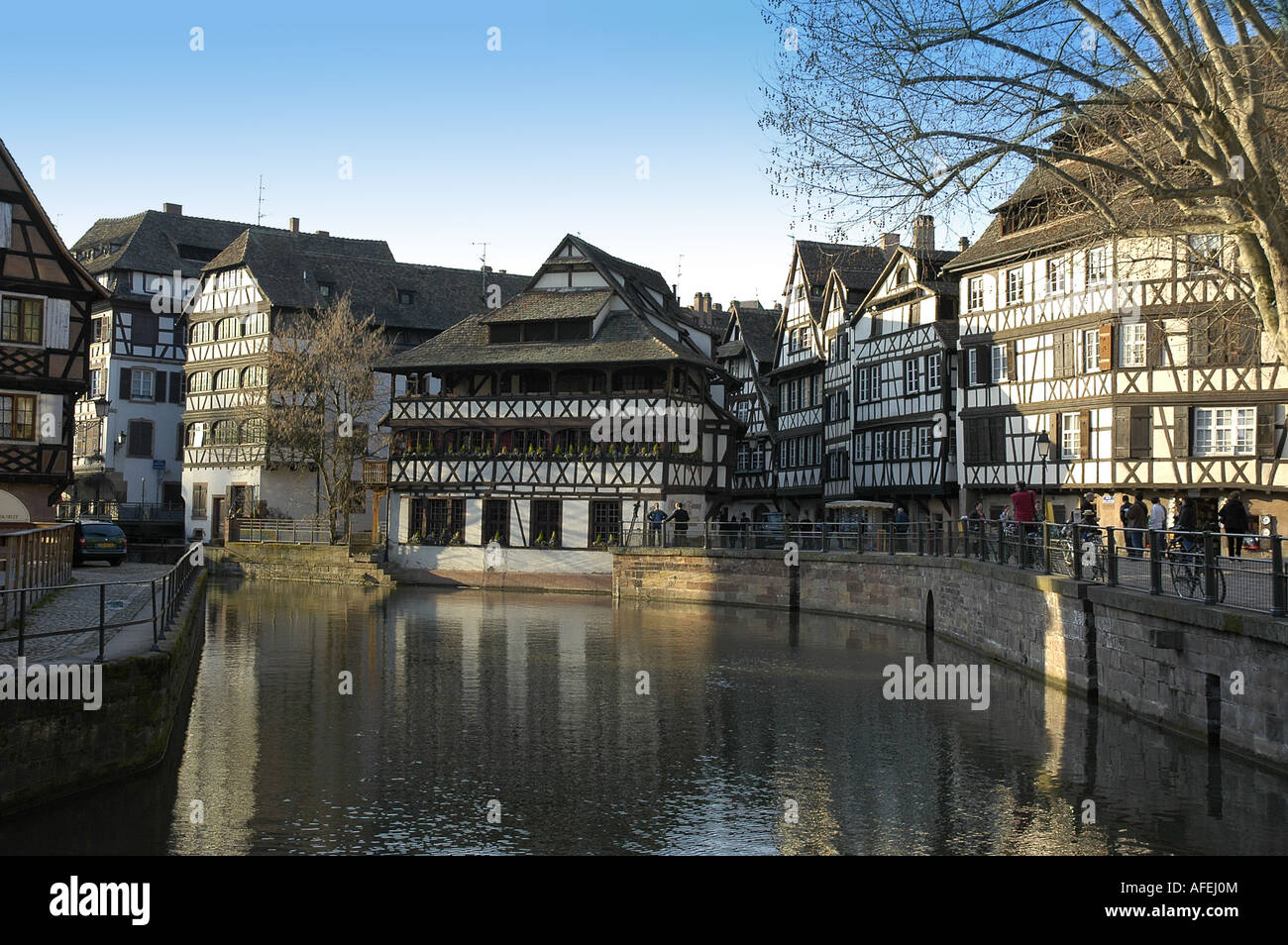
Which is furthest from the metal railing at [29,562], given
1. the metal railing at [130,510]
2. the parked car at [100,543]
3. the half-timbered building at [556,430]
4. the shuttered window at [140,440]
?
the shuttered window at [140,440]

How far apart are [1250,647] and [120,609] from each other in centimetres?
1675

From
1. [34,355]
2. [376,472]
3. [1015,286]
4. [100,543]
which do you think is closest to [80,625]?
[34,355]

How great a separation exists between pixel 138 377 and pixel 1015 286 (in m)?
42.8

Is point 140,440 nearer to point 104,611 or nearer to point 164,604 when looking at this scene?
point 164,604

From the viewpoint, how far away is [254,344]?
56875mm

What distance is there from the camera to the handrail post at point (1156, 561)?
17.1 metres

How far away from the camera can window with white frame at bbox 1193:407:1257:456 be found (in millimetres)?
34062

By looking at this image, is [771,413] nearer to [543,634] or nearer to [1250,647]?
[543,634]

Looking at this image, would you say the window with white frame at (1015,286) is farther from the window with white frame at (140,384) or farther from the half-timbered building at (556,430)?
the window with white frame at (140,384)

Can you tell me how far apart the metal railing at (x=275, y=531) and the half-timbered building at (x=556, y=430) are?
4650 mm
